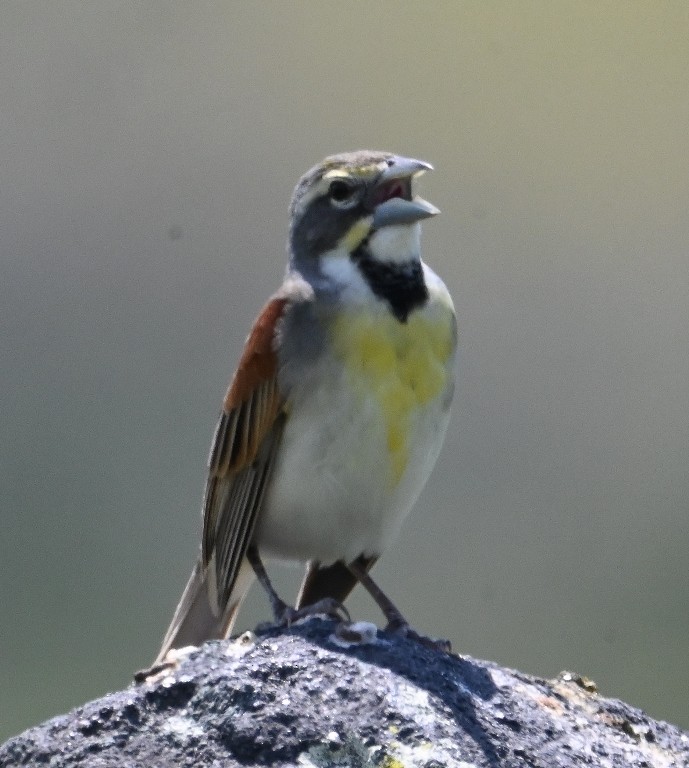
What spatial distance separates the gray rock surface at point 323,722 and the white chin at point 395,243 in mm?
1817

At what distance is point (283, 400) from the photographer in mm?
6273

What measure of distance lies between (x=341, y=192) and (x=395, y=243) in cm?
27

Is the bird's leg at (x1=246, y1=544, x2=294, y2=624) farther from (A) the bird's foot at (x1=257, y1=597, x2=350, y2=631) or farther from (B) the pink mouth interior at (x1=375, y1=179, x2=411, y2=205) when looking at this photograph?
(B) the pink mouth interior at (x1=375, y1=179, x2=411, y2=205)

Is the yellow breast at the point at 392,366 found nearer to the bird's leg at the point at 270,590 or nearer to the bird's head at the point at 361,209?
the bird's head at the point at 361,209

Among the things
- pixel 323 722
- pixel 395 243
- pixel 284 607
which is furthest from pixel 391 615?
pixel 323 722

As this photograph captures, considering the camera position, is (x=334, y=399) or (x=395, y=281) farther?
(x=395, y=281)

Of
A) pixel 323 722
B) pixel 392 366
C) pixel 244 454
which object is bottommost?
pixel 323 722

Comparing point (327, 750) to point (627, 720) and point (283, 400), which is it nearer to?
point (627, 720)

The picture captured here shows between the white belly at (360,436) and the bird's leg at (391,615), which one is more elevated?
the white belly at (360,436)

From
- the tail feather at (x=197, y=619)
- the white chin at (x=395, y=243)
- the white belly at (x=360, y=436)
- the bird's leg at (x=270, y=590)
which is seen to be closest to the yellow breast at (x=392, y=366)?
the white belly at (x=360, y=436)

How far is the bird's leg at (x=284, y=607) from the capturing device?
5.50m

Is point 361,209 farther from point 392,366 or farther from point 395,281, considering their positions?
point 392,366

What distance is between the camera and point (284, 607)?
594 cm

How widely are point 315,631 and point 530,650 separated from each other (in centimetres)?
1080
